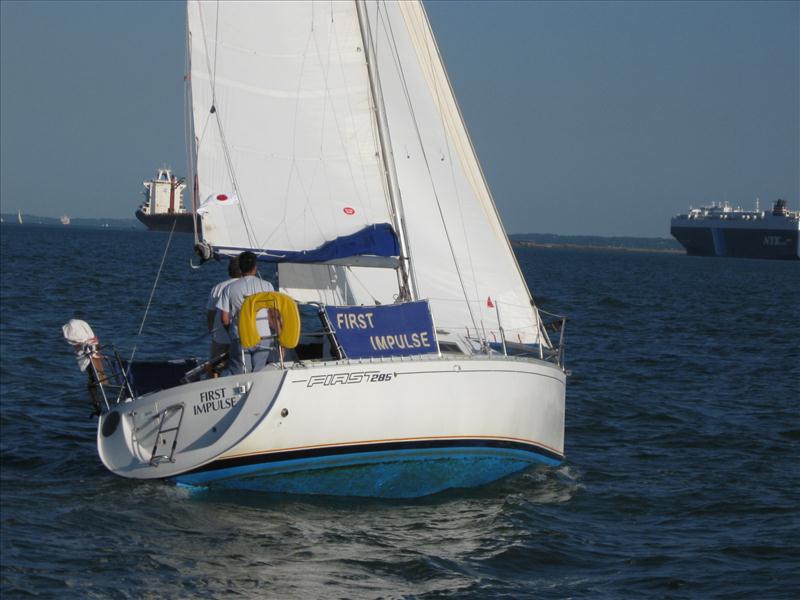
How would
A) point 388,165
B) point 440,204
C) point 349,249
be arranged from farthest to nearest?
1. point 440,204
2. point 388,165
3. point 349,249

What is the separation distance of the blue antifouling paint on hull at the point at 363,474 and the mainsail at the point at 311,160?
2160 millimetres

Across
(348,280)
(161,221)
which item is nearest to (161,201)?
(161,221)

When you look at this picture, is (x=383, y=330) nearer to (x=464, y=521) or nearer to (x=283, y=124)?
(x=464, y=521)

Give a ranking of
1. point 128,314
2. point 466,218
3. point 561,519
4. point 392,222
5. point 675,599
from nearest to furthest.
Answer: point 675,599, point 561,519, point 392,222, point 466,218, point 128,314

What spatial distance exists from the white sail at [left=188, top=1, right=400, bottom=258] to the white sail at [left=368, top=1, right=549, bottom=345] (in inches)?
29.8

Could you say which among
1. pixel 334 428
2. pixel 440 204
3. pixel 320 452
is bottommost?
pixel 320 452

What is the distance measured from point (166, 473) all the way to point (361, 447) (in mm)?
1676

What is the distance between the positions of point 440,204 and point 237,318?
324 cm

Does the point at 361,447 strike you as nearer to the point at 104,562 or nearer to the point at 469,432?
the point at 469,432

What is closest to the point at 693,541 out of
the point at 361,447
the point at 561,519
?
the point at 561,519

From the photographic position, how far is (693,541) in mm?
9633

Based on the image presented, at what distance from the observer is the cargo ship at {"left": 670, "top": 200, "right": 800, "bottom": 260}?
130750mm

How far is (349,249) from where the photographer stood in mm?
11227

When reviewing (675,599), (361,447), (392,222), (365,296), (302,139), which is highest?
(302,139)
